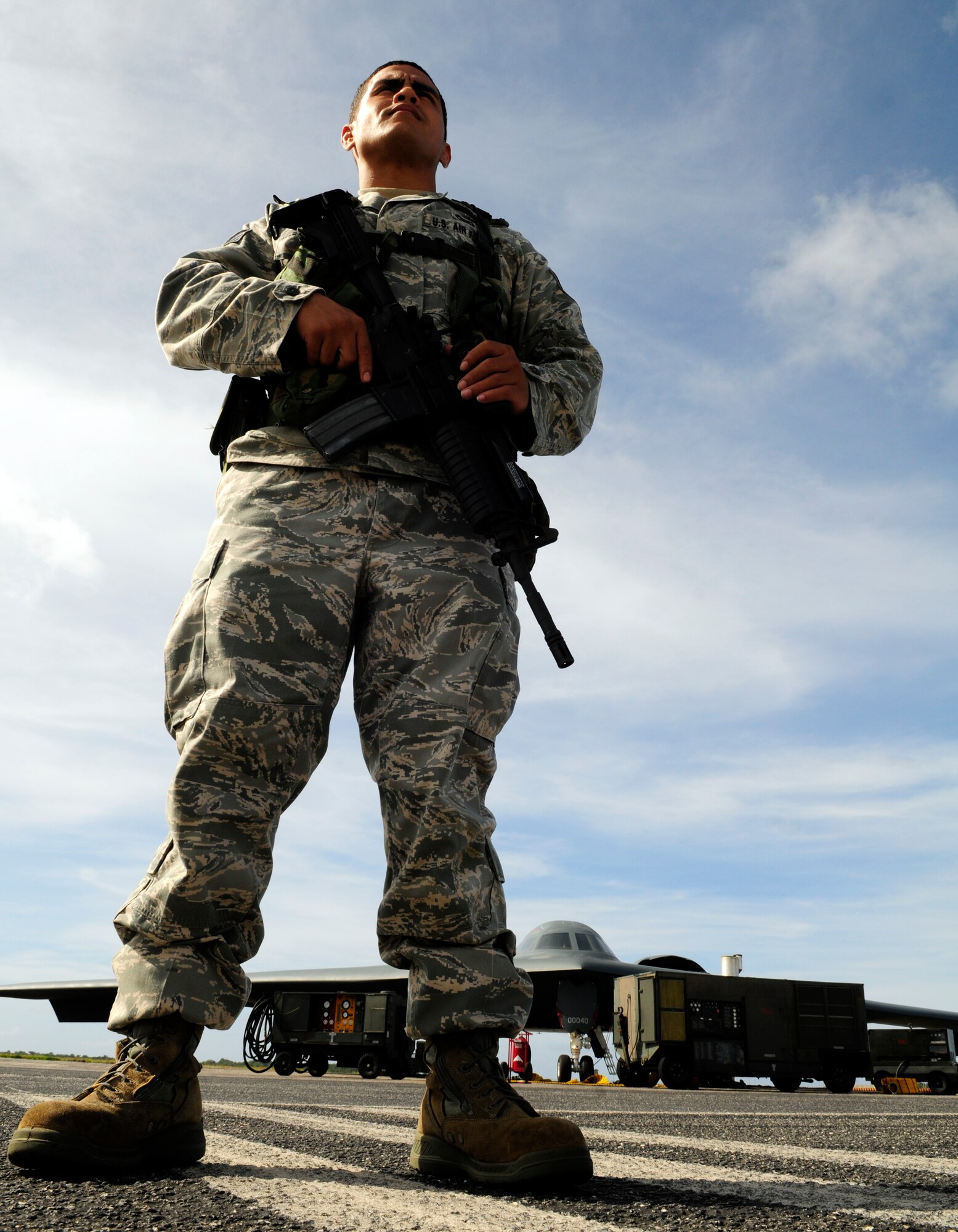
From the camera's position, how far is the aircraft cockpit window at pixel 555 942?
23.6 meters

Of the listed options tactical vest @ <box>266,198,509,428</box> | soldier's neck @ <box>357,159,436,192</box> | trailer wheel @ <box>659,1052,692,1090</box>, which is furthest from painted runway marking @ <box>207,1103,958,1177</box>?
trailer wheel @ <box>659,1052,692,1090</box>

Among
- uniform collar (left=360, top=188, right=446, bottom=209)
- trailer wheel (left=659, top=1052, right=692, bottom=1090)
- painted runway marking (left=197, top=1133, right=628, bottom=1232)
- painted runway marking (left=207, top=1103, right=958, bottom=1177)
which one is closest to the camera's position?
painted runway marking (left=197, top=1133, right=628, bottom=1232)

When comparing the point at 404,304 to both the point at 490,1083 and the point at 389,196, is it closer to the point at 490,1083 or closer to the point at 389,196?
the point at 389,196

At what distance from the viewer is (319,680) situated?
7.19ft

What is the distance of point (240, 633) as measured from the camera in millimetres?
2139

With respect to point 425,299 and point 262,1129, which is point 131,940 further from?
point 425,299

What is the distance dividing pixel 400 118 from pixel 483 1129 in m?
2.72

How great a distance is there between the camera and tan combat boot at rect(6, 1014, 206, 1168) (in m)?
1.60

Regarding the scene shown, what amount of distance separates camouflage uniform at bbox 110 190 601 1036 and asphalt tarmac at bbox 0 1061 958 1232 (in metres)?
0.34

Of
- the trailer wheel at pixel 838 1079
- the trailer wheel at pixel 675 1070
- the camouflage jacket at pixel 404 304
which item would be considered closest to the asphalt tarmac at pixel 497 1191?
the camouflage jacket at pixel 404 304

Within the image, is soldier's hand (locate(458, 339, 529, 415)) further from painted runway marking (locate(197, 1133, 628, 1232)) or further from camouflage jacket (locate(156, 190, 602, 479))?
painted runway marking (locate(197, 1133, 628, 1232))

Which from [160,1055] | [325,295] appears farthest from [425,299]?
[160,1055]

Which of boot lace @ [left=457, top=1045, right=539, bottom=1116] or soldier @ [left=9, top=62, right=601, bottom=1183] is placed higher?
soldier @ [left=9, top=62, right=601, bottom=1183]

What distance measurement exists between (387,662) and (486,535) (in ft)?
1.37
